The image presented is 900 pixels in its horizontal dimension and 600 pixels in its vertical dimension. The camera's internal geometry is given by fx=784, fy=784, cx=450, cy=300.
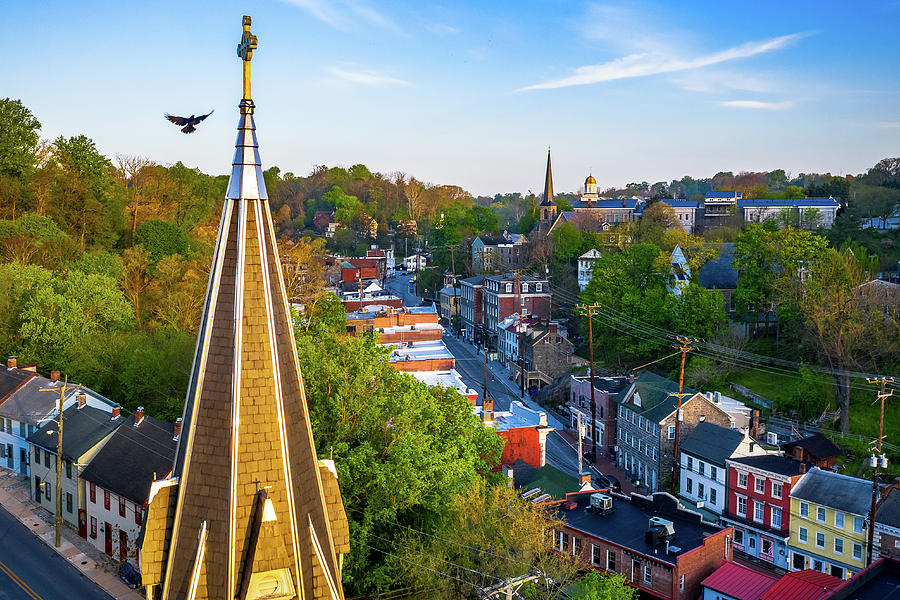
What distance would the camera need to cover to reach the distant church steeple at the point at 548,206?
94.4 m

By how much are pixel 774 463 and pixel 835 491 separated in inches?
113

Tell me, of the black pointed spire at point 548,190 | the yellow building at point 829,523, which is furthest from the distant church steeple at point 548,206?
the yellow building at point 829,523

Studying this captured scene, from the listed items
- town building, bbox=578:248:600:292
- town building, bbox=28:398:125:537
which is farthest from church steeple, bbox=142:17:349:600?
town building, bbox=578:248:600:292

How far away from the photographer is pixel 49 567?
2697cm

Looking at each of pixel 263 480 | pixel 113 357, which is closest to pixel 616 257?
pixel 113 357

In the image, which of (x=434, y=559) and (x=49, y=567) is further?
(x=49, y=567)

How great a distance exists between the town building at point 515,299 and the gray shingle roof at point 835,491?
118ft

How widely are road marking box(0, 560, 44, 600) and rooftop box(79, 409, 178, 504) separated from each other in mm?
3912

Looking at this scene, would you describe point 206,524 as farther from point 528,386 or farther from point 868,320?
point 528,386

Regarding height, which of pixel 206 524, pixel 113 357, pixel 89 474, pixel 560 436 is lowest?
pixel 560 436

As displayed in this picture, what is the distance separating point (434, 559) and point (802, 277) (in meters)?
42.0

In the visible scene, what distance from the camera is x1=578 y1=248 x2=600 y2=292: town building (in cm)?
7212

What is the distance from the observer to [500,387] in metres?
56.7

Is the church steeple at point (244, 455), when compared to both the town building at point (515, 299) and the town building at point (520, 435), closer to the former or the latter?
the town building at point (520, 435)
